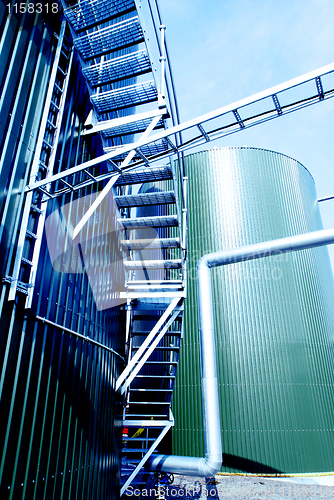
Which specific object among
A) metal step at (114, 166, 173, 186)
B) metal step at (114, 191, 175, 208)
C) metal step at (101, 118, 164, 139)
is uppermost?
metal step at (101, 118, 164, 139)

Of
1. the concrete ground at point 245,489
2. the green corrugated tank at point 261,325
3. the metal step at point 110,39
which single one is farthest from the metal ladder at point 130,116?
the green corrugated tank at point 261,325

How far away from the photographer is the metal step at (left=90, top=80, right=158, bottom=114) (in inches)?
334

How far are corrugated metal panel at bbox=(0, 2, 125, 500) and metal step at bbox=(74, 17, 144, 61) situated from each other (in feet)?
1.77

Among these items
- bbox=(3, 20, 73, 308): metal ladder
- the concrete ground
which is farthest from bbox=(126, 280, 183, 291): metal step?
the concrete ground

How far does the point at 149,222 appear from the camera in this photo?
11.3m

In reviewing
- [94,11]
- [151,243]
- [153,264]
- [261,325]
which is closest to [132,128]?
[94,11]

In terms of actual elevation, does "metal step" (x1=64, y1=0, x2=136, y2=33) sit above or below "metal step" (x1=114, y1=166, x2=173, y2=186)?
above

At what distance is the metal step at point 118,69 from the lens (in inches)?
318

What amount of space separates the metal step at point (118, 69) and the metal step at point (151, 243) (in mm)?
4996

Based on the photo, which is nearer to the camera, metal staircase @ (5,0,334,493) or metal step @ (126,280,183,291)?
metal staircase @ (5,0,334,493)

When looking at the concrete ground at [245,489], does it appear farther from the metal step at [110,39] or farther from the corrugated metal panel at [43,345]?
the metal step at [110,39]

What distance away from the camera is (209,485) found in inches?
602

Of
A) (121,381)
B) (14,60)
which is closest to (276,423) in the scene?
(121,381)

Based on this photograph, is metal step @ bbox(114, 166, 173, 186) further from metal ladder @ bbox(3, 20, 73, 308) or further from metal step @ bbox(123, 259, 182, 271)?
metal step @ bbox(123, 259, 182, 271)
